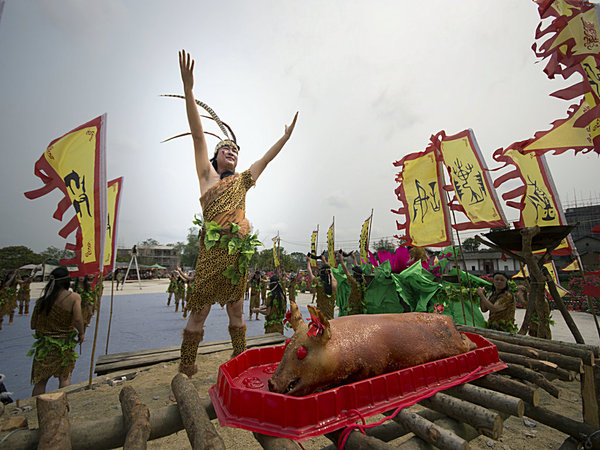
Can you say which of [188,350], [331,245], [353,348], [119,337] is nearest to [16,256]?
[119,337]

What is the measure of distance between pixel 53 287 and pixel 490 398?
14.4 ft

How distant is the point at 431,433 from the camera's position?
1.15 m

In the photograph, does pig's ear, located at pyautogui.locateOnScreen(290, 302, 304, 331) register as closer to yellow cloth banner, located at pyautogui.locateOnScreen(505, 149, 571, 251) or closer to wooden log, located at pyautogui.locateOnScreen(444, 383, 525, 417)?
wooden log, located at pyautogui.locateOnScreen(444, 383, 525, 417)

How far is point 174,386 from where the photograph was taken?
1.42 metres

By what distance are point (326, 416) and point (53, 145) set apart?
11.9 ft

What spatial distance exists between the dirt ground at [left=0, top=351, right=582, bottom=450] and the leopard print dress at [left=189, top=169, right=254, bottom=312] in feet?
3.12

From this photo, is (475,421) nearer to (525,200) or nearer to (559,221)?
(525,200)

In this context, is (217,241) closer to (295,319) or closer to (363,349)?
(295,319)

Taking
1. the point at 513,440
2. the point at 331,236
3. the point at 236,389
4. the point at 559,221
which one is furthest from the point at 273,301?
the point at 559,221

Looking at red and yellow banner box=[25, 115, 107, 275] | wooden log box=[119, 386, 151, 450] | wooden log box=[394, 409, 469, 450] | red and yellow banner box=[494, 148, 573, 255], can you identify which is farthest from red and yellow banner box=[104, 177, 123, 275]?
red and yellow banner box=[494, 148, 573, 255]

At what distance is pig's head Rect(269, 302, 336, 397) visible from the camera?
4.42ft

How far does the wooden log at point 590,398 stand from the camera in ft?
7.00

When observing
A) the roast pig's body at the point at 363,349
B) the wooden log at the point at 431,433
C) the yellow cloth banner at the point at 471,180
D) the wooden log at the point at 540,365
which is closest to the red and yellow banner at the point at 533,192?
the yellow cloth banner at the point at 471,180

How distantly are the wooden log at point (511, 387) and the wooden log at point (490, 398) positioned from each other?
0.19m
